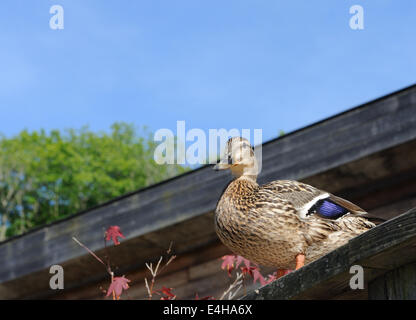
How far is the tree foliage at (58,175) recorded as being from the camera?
127 feet

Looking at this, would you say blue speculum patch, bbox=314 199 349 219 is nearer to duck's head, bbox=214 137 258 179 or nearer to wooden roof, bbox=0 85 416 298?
duck's head, bbox=214 137 258 179

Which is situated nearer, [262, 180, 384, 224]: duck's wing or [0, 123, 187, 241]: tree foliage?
[262, 180, 384, 224]: duck's wing

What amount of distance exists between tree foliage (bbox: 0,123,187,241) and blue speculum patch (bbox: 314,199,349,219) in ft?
113

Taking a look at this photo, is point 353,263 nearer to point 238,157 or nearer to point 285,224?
point 285,224

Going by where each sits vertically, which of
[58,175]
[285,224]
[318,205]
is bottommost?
[285,224]

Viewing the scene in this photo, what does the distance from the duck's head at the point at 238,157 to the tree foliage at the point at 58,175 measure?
3419 cm

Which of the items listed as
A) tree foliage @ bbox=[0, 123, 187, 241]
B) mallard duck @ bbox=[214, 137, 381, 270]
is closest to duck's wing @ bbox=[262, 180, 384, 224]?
mallard duck @ bbox=[214, 137, 381, 270]

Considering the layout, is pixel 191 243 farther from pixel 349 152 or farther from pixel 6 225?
pixel 6 225

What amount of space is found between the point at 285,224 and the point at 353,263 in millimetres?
1351

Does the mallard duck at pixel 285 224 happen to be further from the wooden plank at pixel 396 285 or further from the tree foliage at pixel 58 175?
the tree foliage at pixel 58 175

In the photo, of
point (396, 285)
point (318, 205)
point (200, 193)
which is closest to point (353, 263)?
point (396, 285)

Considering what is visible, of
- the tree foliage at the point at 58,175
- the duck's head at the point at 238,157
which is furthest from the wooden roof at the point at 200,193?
the tree foliage at the point at 58,175

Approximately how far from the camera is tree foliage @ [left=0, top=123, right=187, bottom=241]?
38562 millimetres

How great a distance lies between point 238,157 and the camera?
376 centimetres
